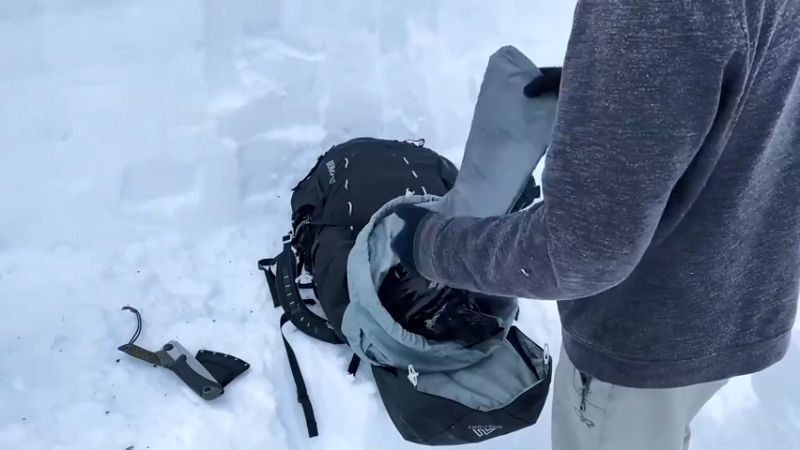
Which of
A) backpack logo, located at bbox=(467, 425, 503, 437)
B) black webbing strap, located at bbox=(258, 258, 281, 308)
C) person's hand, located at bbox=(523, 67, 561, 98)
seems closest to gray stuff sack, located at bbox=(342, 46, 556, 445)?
backpack logo, located at bbox=(467, 425, 503, 437)

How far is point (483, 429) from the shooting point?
1.12m

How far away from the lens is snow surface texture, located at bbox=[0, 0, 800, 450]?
129 centimetres

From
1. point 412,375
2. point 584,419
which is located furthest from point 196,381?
point 584,419

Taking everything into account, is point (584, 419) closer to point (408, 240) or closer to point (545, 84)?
point (408, 240)

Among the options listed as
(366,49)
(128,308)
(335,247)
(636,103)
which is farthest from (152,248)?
(636,103)

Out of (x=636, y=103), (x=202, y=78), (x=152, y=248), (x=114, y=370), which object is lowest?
(x=114, y=370)

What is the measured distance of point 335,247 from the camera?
1.39 meters

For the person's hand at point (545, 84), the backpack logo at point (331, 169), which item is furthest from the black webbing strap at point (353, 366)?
the person's hand at point (545, 84)

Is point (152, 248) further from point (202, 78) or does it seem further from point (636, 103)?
point (636, 103)

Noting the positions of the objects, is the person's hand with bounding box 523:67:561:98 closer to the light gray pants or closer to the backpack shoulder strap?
the light gray pants

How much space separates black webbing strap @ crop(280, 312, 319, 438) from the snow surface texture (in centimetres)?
2

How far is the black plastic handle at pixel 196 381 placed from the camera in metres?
1.28

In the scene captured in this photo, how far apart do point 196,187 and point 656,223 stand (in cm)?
138

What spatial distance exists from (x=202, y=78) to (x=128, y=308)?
2.18 ft
